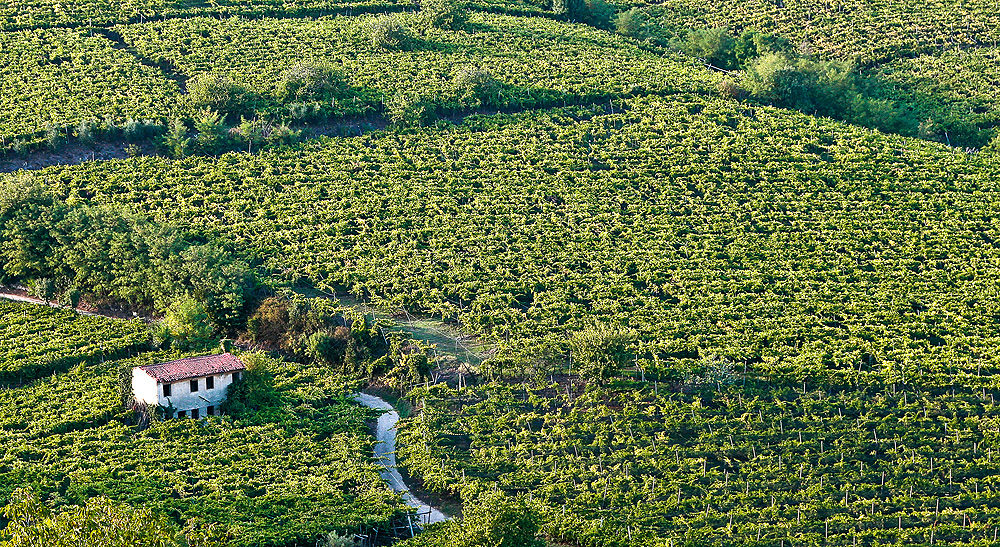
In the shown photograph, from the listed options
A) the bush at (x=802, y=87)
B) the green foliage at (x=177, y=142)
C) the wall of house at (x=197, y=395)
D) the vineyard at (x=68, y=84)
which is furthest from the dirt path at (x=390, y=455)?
the bush at (x=802, y=87)

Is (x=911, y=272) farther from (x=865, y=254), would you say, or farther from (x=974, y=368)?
(x=974, y=368)

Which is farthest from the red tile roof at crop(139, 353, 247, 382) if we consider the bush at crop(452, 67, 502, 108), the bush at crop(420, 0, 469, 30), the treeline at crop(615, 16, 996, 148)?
the bush at crop(420, 0, 469, 30)

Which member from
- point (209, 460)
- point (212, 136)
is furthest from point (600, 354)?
point (212, 136)

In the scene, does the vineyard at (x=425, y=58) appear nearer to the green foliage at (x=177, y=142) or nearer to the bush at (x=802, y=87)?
the bush at (x=802, y=87)

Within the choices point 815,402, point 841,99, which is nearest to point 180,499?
point 815,402

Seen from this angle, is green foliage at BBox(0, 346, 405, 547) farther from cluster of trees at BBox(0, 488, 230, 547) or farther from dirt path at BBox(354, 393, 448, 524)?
dirt path at BBox(354, 393, 448, 524)

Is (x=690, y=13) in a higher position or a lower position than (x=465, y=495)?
higher
